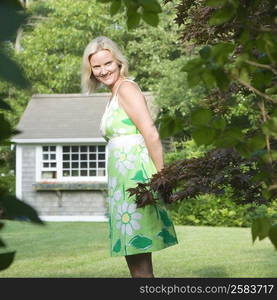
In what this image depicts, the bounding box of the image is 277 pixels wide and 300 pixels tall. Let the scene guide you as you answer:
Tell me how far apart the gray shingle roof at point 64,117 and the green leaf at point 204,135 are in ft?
64.1

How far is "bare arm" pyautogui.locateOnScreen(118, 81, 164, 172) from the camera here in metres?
4.10

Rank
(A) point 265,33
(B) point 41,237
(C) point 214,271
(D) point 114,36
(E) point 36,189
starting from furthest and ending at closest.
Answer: (D) point 114,36 → (E) point 36,189 → (B) point 41,237 → (C) point 214,271 → (A) point 265,33

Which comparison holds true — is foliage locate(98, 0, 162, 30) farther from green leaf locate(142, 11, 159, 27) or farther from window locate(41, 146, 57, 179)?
window locate(41, 146, 57, 179)

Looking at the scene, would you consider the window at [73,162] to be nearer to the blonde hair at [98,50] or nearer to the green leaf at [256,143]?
the blonde hair at [98,50]

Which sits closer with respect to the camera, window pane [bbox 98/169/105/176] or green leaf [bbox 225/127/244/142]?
green leaf [bbox 225/127/244/142]

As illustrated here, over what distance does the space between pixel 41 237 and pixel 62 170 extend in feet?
32.3

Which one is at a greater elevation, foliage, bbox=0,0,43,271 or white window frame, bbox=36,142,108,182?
white window frame, bbox=36,142,108,182

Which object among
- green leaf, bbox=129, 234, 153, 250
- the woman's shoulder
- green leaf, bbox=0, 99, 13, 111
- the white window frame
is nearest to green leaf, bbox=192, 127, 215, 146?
green leaf, bbox=0, 99, 13, 111

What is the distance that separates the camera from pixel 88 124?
21.8 m

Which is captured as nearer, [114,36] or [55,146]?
[55,146]

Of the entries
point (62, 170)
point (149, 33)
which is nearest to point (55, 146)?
point (62, 170)

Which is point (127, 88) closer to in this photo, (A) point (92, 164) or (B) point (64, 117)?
(A) point (92, 164)

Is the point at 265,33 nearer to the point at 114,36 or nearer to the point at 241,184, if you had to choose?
the point at 241,184

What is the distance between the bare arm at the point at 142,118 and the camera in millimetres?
4102
